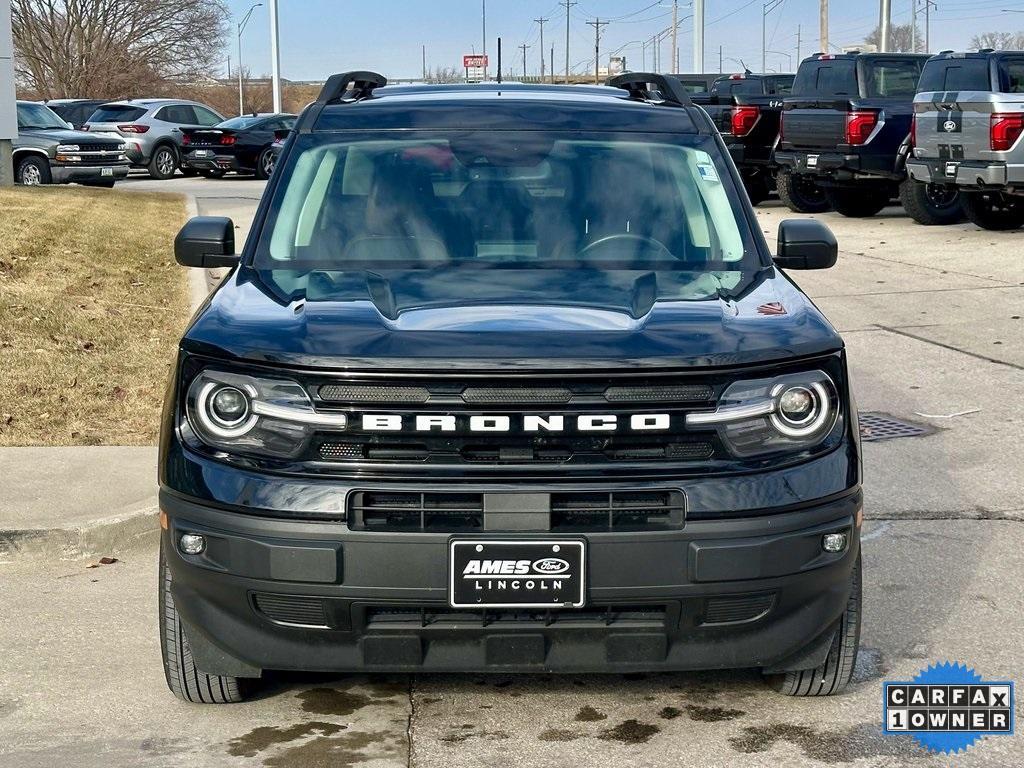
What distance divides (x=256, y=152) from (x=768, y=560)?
29.8 metres

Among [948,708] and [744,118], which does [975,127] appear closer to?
[744,118]

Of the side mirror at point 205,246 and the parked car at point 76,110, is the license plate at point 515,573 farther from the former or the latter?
the parked car at point 76,110

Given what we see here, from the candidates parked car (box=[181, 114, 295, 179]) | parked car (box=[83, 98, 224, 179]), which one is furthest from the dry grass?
parked car (box=[83, 98, 224, 179])

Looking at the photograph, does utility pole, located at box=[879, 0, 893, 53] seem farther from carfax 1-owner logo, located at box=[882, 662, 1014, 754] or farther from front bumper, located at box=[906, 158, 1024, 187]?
carfax 1-owner logo, located at box=[882, 662, 1014, 754]

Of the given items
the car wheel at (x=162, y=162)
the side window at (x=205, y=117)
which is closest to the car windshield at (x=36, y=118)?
the car wheel at (x=162, y=162)

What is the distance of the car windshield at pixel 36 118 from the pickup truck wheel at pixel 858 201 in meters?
14.6

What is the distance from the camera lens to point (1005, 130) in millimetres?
16281

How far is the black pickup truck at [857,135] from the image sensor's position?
773 inches

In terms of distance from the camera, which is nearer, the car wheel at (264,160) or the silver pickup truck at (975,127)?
the silver pickup truck at (975,127)

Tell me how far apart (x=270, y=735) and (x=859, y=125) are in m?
17.0

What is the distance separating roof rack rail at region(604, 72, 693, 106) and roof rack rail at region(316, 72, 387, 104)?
0.95 metres

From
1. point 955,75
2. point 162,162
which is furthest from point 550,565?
point 162,162

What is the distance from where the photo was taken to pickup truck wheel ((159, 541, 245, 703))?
4.02 meters

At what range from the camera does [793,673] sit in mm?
4164
